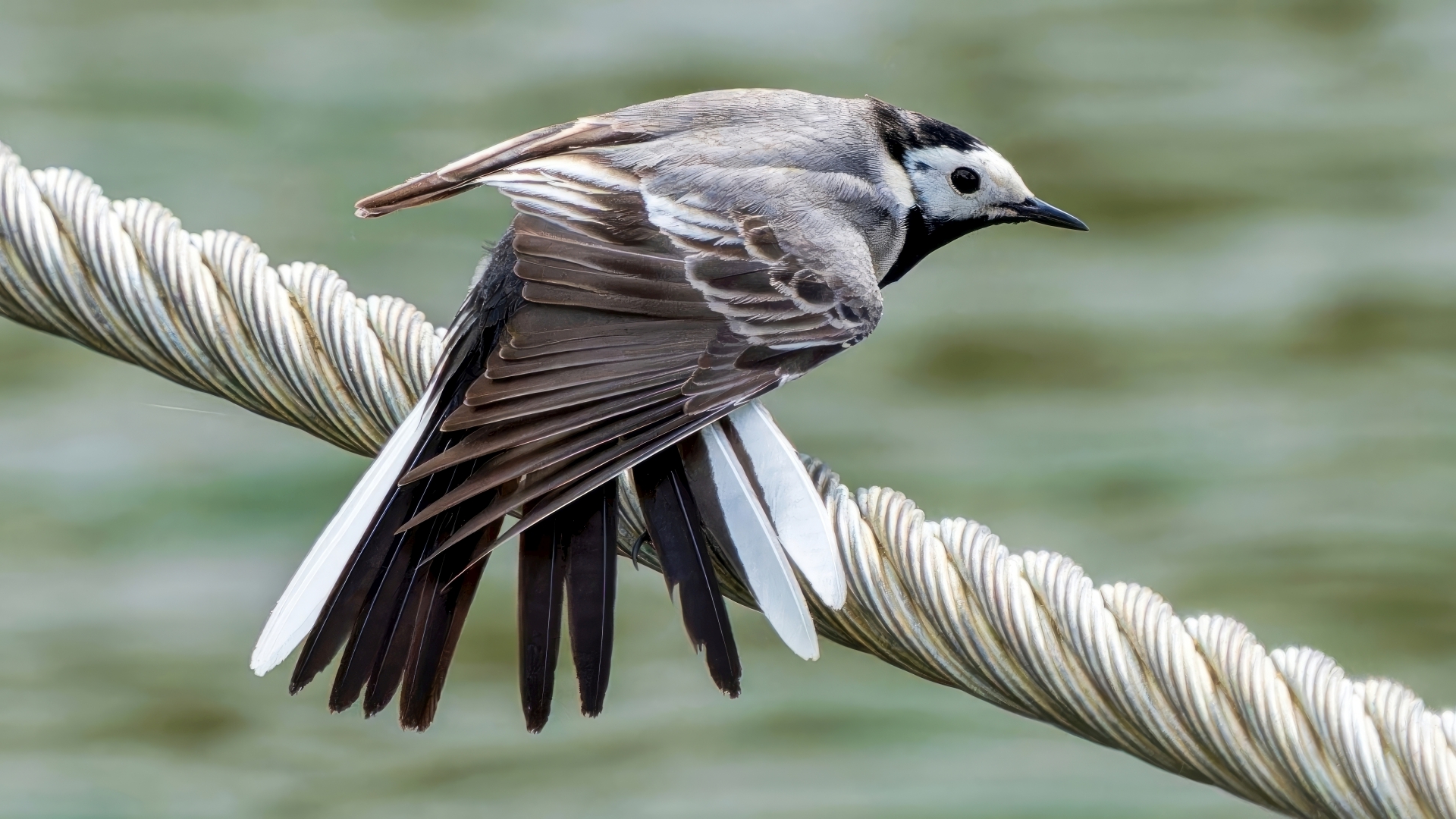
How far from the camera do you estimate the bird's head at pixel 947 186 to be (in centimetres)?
190

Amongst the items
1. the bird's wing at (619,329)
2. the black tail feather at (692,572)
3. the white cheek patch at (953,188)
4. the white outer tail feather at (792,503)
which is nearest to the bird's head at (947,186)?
the white cheek patch at (953,188)

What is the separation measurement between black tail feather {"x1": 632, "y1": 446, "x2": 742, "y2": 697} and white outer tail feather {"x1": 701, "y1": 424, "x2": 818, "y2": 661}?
3 cm

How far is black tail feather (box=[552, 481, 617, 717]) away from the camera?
1330mm

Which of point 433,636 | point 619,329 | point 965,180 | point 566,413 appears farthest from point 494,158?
point 965,180

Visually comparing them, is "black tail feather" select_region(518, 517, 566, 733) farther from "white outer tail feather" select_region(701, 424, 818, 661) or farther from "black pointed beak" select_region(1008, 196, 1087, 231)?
"black pointed beak" select_region(1008, 196, 1087, 231)

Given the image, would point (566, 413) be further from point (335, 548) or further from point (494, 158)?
point (494, 158)

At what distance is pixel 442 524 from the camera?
136cm

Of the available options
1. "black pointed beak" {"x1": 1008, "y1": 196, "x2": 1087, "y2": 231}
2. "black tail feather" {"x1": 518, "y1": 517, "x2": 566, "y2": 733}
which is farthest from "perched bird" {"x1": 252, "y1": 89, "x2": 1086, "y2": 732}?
"black pointed beak" {"x1": 1008, "y1": 196, "x2": 1087, "y2": 231}

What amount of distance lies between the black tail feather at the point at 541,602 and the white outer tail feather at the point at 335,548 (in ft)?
0.43

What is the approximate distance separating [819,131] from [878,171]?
0.33ft

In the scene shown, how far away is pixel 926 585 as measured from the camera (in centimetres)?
101

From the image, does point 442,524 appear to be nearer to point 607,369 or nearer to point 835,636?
point 607,369

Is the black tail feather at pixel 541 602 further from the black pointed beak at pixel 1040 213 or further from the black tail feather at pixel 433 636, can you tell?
the black pointed beak at pixel 1040 213

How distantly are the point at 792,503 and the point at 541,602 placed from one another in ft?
0.83
